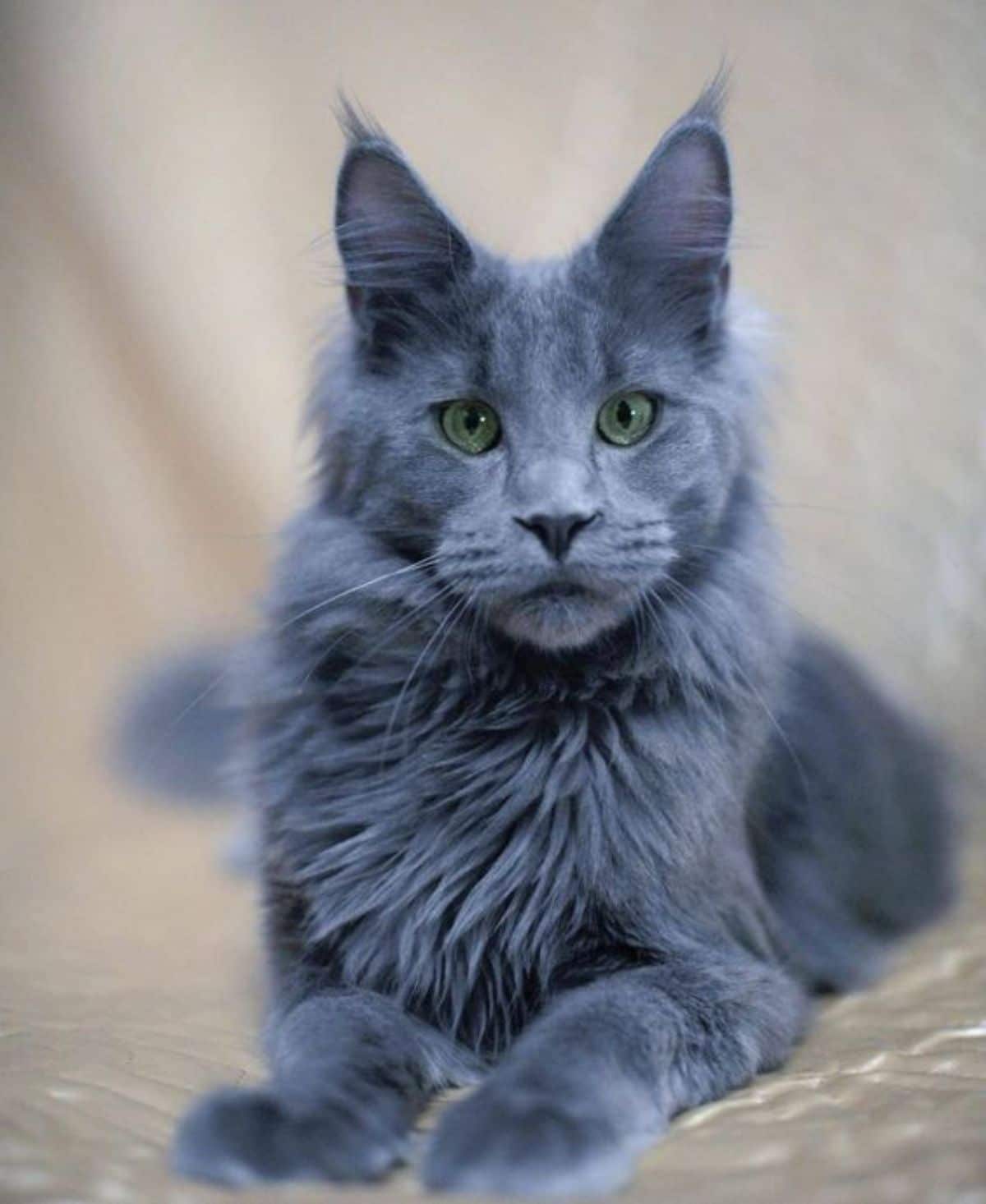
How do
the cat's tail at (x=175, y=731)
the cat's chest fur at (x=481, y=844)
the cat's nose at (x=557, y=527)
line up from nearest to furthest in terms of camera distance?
1. the cat's nose at (x=557, y=527)
2. the cat's chest fur at (x=481, y=844)
3. the cat's tail at (x=175, y=731)

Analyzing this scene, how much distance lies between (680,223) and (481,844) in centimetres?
75

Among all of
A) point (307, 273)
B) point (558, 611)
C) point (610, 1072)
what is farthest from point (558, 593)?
point (307, 273)

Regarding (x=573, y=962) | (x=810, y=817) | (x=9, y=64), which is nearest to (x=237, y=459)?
(x=9, y=64)

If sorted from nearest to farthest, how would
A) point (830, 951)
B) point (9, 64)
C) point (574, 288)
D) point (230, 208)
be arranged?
point (574, 288), point (830, 951), point (9, 64), point (230, 208)

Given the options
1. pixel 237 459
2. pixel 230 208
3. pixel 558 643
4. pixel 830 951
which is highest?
pixel 230 208

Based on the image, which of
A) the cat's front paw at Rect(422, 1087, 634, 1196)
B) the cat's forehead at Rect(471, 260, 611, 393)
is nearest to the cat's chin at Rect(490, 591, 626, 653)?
the cat's forehead at Rect(471, 260, 611, 393)

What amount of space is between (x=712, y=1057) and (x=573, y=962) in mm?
180

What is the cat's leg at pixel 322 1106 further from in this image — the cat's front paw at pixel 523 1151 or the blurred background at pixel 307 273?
the blurred background at pixel 307 273

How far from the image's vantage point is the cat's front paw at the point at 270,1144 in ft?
3.92

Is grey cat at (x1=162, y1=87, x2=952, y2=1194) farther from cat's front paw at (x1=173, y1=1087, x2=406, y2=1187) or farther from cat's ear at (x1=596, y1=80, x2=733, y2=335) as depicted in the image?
cat's front paw at (x1=173, y1=1087, x2=406, y2=1187)

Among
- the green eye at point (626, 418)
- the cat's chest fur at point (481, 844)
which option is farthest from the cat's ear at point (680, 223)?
the cat's chest fur at point (481, 844)

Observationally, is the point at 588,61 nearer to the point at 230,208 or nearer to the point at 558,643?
the point at 230,208

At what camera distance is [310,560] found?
1690mm

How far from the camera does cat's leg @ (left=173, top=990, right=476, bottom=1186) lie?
47.3 inches
